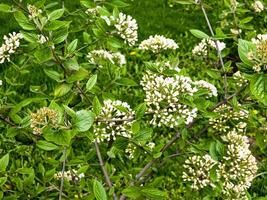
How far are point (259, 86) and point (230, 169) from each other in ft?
1.81

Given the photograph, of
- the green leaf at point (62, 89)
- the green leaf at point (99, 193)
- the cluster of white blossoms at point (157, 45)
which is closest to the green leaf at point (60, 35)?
the green leaf at point (62, 89)

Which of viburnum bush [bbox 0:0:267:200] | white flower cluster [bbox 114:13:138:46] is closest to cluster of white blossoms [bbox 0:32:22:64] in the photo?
viburnum bush [bbox 0:0:267:200]

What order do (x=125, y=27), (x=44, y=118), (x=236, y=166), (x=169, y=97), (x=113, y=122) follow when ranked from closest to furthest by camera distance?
1. (x=44, y=118)
2. (x=169, y=97)
3. (x=113, y=122)
4. (x=236, y=166)
5. (x=125, y=27)

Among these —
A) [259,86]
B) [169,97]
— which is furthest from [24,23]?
[259,86]

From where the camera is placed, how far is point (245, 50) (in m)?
1.73

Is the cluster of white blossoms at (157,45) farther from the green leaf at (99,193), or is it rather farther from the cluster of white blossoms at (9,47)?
the green leaf at (99,193)

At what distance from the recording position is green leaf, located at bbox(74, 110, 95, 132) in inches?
65.6

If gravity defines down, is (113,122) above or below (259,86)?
below

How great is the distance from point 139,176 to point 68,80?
1.80 ft

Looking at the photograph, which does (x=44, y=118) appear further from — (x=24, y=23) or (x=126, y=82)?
(x=126, y=82)

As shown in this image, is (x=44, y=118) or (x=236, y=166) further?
(x=236, y=166)

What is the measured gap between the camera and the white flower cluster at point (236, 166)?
2131mm

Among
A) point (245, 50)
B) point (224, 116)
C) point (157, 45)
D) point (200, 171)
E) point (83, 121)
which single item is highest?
point (245, 50)

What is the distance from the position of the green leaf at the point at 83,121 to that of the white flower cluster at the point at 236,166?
0.62 metres
